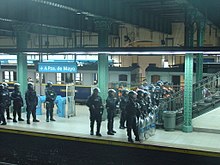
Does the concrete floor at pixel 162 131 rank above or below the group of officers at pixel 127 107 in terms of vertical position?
below

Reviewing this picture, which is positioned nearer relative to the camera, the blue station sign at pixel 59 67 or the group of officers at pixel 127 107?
the group of officers at pixel 127 107

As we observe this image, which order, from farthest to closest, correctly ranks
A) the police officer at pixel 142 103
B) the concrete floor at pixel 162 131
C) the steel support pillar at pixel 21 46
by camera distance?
the steel support pillar at pixel 21 46
the police officer at pixel 142 103
the concrete floor at pixel 162 131

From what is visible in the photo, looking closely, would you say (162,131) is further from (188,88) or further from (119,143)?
(119,143)

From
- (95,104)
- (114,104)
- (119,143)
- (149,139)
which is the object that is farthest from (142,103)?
(95,104)

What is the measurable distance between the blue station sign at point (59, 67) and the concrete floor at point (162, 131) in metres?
2.47

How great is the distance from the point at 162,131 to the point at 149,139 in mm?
1703

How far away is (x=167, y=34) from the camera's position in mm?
24344

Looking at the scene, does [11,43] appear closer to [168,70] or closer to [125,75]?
[125,75]

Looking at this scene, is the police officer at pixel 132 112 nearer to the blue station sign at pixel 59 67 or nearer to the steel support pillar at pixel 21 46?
the blue station sign at pixel 59 67

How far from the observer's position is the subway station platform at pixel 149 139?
389 inches

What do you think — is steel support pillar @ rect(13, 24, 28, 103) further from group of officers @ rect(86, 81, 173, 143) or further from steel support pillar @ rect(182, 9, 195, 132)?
steel support pillar @ rect(182, 9, 195, 132)

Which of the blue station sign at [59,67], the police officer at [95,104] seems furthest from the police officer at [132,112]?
the blue station sign at [59,67]

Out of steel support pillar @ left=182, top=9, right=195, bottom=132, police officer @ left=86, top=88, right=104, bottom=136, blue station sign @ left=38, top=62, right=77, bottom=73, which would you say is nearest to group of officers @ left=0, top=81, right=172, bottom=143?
police officer @ left=86, top=88, right=104, bottom=136

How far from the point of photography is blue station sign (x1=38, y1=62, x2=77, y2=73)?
14617 mm
